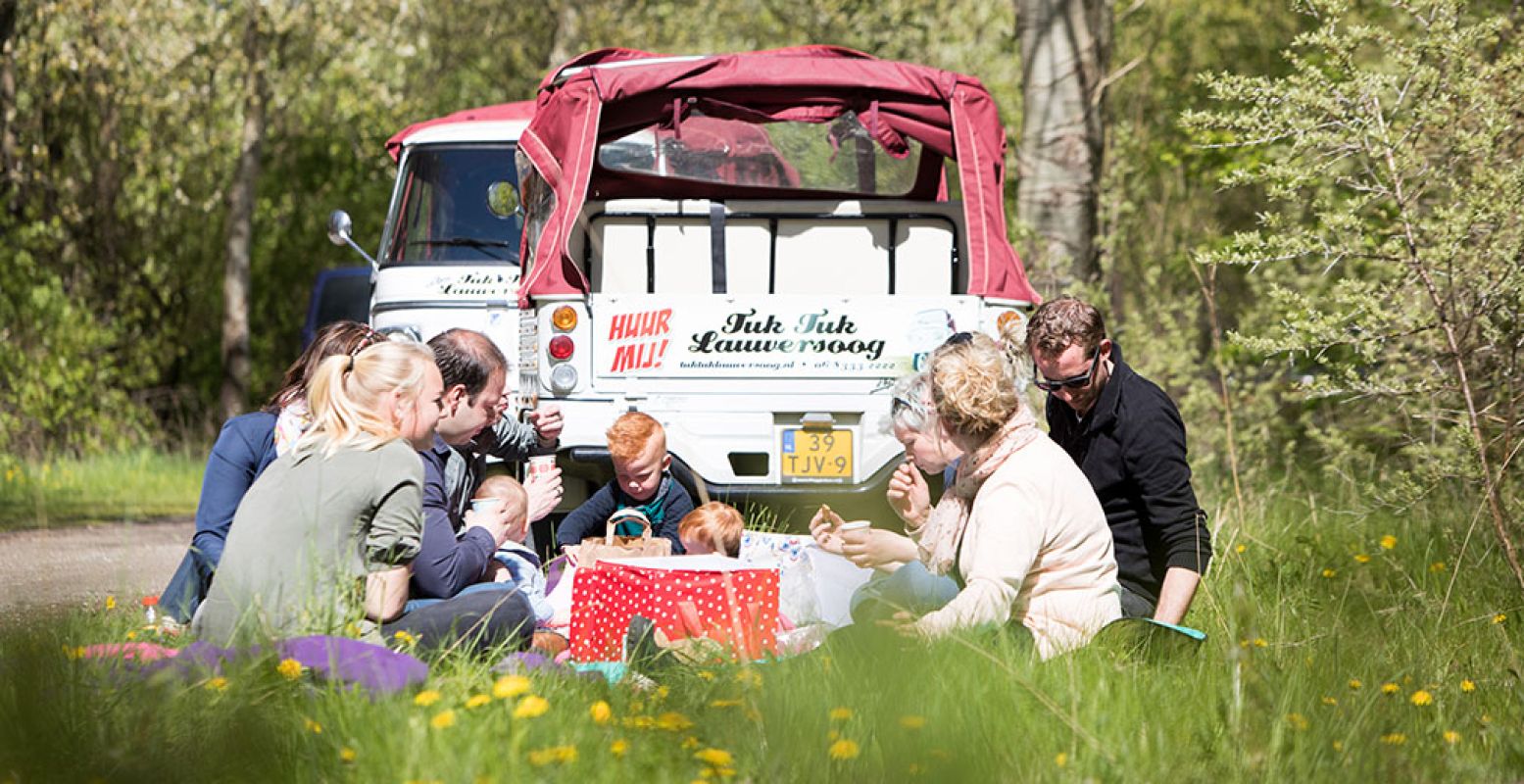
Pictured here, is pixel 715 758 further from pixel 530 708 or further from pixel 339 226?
pixel 339 226

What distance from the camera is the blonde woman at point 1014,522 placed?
448 centimetres

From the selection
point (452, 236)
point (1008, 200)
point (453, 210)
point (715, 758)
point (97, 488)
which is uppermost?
point (1008, 200)

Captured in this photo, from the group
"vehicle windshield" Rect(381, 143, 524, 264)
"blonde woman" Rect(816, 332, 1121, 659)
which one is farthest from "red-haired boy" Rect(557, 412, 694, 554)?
"vehicle windshield" Rect(381, 143, 524, 264)

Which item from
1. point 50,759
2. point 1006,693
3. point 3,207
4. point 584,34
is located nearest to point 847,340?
point 1006,693

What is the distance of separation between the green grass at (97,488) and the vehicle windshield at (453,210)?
2.47 metres

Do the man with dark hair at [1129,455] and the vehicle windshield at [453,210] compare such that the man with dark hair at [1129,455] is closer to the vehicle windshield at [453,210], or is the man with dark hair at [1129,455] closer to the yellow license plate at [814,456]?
the yellow license plate at [814,456]

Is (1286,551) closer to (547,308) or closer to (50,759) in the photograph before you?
(547,308)

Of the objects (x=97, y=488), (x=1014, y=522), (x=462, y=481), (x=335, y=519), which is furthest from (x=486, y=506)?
(x=97, y=488)

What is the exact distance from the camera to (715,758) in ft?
11.5

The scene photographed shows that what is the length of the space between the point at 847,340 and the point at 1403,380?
2442mm

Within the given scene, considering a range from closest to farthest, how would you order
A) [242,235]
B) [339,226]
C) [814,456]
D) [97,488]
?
[814,456]
[339,226]
[97,488]
[242,235]

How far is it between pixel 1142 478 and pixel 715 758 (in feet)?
7.63

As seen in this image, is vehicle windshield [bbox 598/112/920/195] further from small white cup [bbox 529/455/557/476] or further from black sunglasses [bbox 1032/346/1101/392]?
black sunglasses [bbox 1032/346/1101/392]

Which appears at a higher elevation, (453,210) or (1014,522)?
(453,210)
